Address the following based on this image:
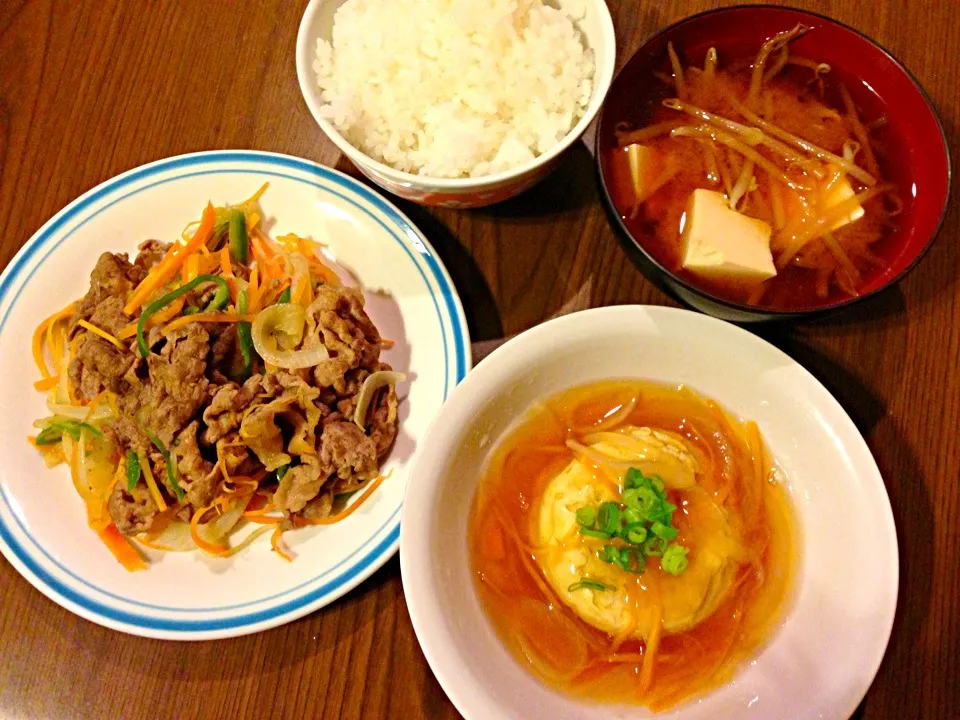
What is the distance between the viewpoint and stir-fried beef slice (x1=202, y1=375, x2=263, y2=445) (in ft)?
4.42

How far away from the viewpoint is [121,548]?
55.9 inches

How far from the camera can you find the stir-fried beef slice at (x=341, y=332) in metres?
1.36

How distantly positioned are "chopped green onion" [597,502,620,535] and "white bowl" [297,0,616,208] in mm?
652

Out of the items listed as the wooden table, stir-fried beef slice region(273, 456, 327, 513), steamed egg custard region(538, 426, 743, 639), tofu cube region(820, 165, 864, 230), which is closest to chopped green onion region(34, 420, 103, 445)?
the wooden table

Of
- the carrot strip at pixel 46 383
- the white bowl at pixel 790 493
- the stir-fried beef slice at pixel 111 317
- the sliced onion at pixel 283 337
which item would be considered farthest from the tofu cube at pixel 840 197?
the carrot strip at pixel 46 383

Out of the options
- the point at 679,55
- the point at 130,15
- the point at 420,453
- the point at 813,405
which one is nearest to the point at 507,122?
the point at 679,55

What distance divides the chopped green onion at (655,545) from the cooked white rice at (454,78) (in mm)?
779

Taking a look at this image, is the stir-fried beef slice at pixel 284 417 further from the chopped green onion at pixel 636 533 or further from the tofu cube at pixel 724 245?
the tofu cube at pixel 724 245

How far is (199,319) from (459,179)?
2.12ft

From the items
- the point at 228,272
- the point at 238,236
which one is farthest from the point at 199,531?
the point at 238,236

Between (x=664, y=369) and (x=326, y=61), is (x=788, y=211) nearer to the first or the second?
(x=664, y=369)

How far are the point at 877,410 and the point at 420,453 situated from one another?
1.04m

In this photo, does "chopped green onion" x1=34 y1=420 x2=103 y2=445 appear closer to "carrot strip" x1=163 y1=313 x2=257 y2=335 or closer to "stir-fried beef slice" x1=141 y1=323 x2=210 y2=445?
"stir-fried beef slice" x1=141 y1=323 x2=210 y2=445

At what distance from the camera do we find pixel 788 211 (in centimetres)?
123
